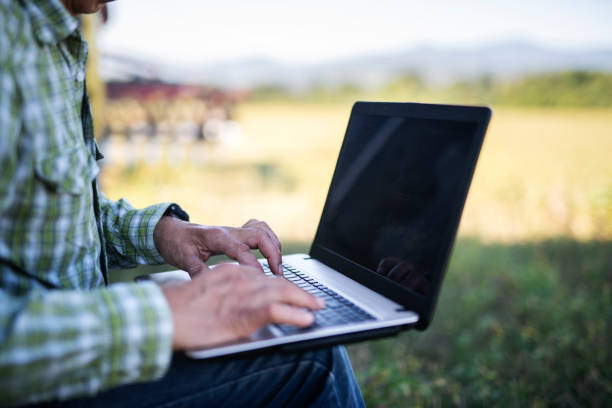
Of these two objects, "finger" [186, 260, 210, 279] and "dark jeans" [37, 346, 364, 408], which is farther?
"finger" [186, 260, 210, 279]

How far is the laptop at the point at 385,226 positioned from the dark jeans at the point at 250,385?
12cm

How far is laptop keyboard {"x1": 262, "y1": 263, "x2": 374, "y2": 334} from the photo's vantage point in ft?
3.23

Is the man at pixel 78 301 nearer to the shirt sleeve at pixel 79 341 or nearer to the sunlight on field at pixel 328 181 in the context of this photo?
the shirt sleeve at pixel 79 341

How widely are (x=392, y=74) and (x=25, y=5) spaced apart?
21718 millimetres

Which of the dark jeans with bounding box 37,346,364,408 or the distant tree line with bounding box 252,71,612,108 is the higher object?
the distant tree line with bounding box 252,71,612,108

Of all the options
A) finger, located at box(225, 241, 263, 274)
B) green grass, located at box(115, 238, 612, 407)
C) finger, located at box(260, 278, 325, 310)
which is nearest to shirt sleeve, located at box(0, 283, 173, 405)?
finger, located at box(260, 278, 325, 310)

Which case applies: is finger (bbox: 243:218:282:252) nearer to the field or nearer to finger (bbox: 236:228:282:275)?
finger (bbox: 236:228:282:275)

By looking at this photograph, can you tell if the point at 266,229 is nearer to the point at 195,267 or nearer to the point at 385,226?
the point at 195,267

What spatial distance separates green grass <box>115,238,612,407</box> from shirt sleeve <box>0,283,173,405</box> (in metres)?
1.58

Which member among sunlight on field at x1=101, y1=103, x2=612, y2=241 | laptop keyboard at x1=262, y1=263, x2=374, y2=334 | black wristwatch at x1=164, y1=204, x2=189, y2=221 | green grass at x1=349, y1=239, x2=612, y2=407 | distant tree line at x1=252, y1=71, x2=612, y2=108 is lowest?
green grass at x1=349, y1=239, x2=612, y2=407

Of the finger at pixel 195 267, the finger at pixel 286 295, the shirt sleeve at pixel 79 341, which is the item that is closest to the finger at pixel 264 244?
the finger at pixel 195 267

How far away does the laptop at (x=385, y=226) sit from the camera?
1.03 metres

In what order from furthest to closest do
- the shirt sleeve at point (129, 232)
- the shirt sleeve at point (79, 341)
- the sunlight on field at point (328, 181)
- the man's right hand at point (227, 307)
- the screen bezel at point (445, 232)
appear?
the sunlight on field at point (328, 181) < the shirt sleeve at point (129, 232) < the screen bezel at point (445, 232) < the man's right hand at point (227, 307) < the shirt sleeve at point (79, 341)

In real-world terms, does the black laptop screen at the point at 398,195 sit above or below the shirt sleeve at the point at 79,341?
above
